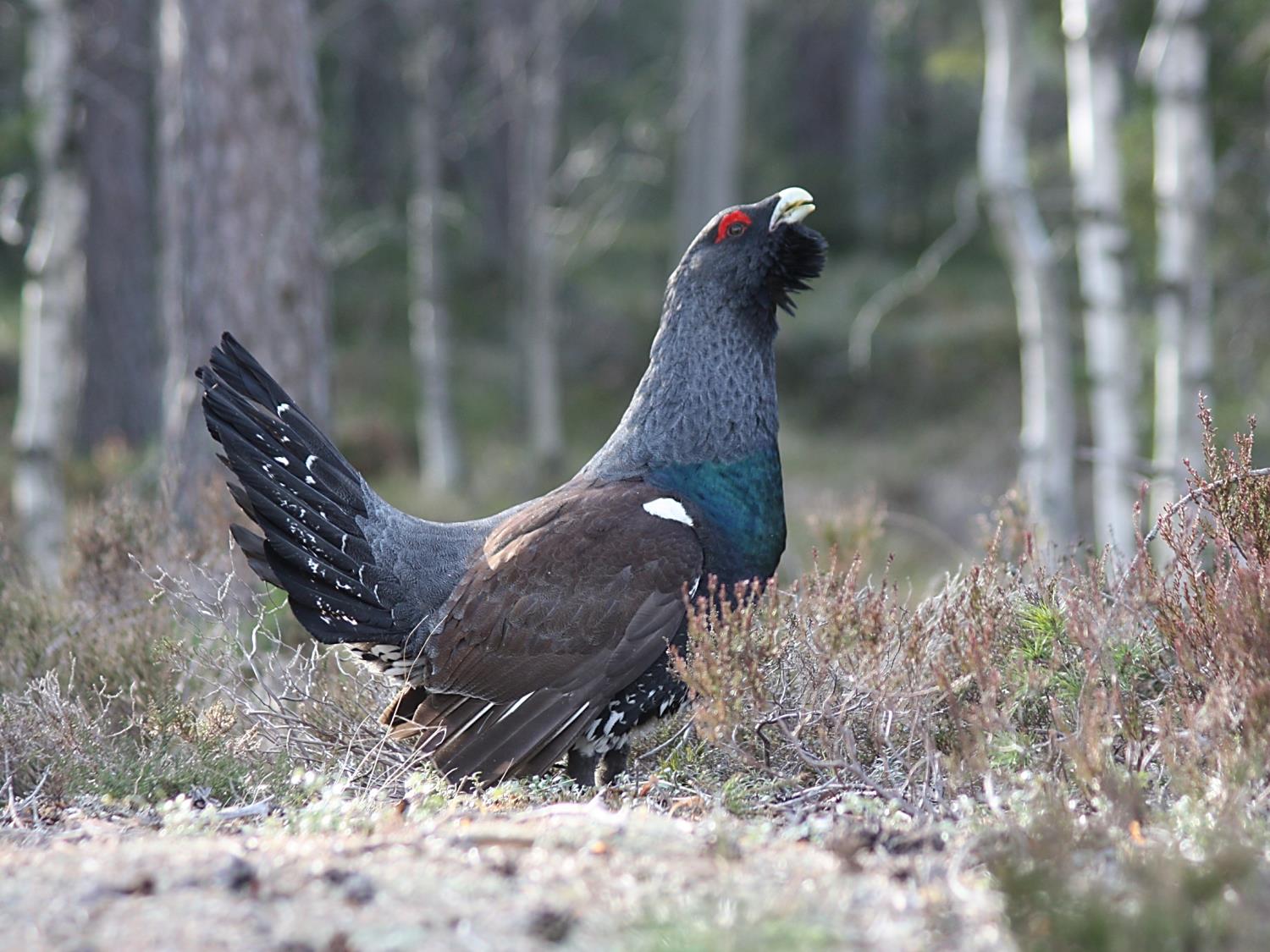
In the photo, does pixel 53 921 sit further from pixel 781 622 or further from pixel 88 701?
pixel 88 701

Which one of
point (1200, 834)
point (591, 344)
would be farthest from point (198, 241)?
point (591, 344)

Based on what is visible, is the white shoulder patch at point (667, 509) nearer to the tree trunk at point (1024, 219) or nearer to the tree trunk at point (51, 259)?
the tree trunk at point (51, 259)

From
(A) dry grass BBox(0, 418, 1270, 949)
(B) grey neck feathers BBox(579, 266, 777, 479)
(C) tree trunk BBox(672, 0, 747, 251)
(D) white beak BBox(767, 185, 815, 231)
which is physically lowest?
(A) dry grass BBox(0, 418, 1270, 949)

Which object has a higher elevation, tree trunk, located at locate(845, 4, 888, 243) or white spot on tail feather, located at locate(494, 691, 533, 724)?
tree trunk, located at locate(845, 4, 888, 243)

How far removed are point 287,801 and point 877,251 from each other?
70.3ft

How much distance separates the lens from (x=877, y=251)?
24.3 meters

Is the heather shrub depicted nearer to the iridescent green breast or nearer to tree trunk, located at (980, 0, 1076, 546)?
the iridescent green breast

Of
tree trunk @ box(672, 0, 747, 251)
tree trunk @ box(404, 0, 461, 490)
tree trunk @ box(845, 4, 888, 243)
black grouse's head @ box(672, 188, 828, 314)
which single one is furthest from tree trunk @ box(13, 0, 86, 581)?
tree trunk @ box(845, 4, 888, 243)

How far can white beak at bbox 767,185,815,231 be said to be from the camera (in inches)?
193

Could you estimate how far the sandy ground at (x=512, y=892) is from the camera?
261 centimetres

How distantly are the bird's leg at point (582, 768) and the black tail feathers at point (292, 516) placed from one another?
2.50ft

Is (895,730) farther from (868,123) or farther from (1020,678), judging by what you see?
(868,123)

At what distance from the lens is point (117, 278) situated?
15320 mm

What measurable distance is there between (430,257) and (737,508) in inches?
541
